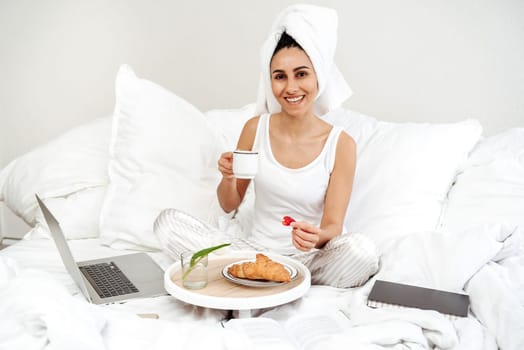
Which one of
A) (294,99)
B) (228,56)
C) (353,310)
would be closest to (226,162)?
(294,99)

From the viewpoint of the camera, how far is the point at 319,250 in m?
1.64

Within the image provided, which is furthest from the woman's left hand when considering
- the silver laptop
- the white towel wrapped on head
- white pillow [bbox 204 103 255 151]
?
white pillow [bbox 204 103 255 151]

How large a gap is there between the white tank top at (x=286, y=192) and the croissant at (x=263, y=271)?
0.36m

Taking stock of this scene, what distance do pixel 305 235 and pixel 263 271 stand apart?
0.17m

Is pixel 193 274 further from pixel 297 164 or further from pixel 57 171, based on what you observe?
pixel 57 171

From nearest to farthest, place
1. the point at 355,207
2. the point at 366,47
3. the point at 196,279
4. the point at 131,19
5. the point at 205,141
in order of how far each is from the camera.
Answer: the point at 196,279 < the point at 355,207 < the point at 205,141 < the point at 366,47 < the point at 131,19

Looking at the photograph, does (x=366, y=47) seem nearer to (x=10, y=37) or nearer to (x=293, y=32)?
(x=293, y=32)

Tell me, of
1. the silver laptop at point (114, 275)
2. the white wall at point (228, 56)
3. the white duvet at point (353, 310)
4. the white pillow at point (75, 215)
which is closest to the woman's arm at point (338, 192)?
the white duvet at point (353, 310)

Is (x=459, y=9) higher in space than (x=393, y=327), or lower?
higher

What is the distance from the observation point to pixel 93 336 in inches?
38.3

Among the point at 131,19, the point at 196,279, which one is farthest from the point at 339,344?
the point at 131,19

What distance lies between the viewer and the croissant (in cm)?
140

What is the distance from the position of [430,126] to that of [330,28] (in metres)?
0.60

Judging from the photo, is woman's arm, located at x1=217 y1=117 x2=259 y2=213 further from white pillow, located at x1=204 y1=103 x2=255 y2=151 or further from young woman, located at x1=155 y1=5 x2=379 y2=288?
white pillow, located at x1=204 y1=103 x2=255 y2=151
